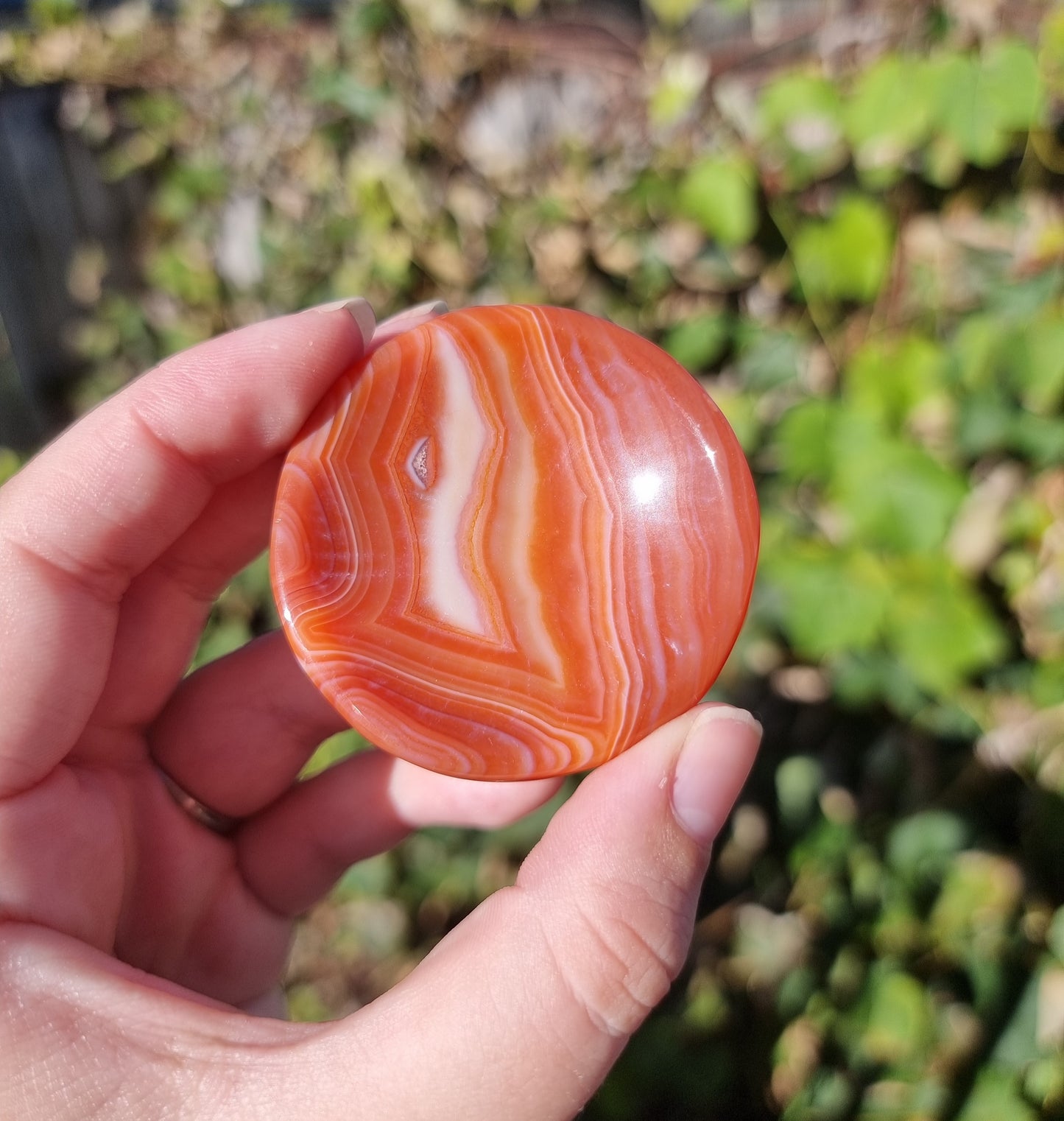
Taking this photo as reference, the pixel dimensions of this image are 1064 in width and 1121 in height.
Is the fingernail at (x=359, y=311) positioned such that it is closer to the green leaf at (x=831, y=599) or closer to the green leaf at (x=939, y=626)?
the green leaf at (x=831, y=599)

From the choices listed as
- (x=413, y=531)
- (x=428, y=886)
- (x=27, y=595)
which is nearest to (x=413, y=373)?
(x=413, y=531)

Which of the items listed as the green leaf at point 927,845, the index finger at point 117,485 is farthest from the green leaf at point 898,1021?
the index finger at point 117,485

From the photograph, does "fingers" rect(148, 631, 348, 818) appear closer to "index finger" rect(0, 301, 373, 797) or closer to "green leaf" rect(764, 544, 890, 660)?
"index finger" rect(0, 301, 373, 797)

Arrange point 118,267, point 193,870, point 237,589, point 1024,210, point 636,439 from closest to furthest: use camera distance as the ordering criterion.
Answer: point 636,439 → point 193,870 → point 1024,210 → point 237,589 → point 118,267

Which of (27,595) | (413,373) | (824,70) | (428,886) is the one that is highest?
(824,70)

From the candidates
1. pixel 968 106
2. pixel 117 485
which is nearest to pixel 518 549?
pixel 117 485

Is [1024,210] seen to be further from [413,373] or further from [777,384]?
[413,373]

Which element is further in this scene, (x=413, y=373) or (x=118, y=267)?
(x=118, y=267)

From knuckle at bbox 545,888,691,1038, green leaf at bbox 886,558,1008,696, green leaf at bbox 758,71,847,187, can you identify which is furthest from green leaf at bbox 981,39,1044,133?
knuckle at bbox 545,888,691,1038
